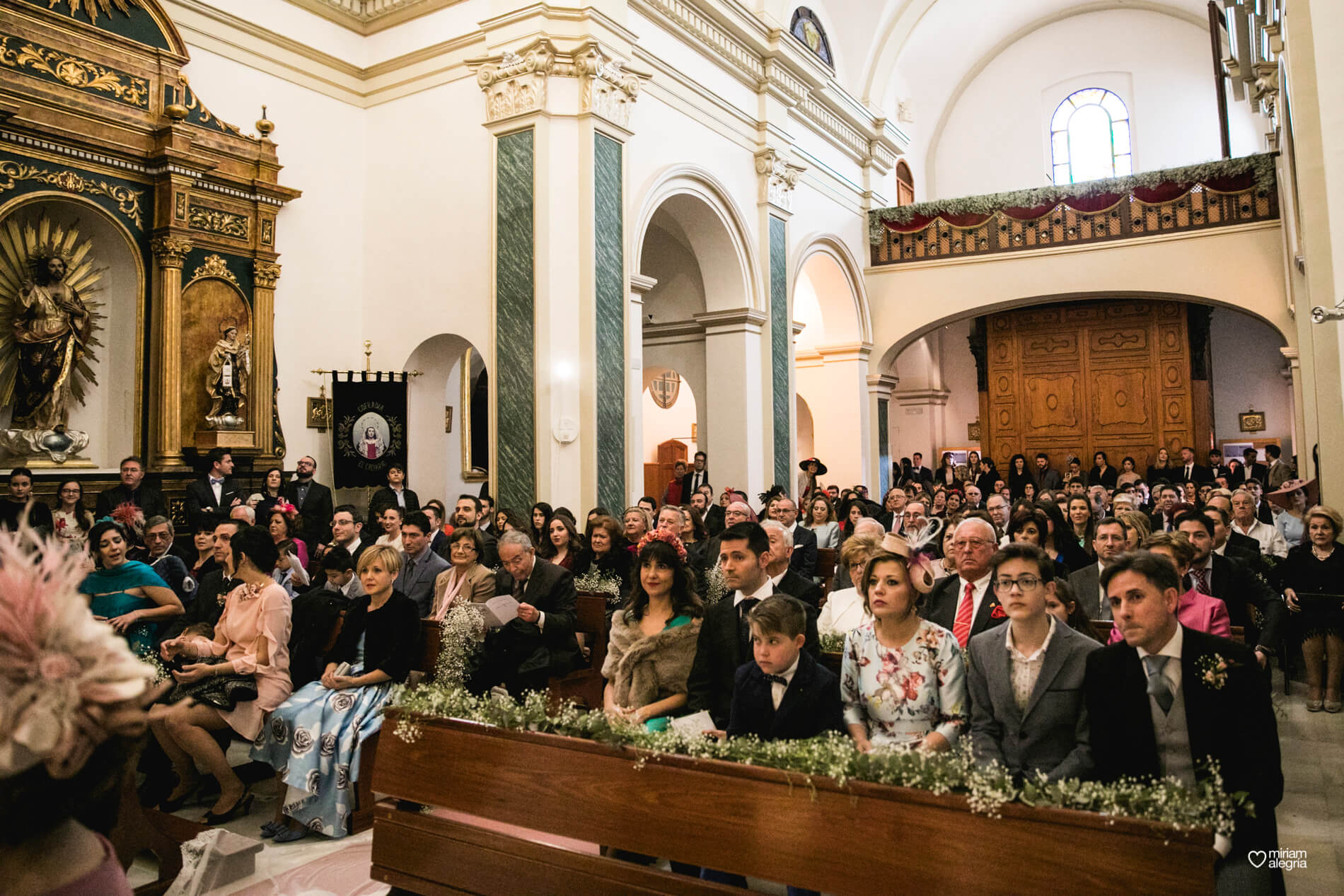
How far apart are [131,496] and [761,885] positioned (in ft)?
21.2

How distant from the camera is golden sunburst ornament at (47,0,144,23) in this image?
801 cm

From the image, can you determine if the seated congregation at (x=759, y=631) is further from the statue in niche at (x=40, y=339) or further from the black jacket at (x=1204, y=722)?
the statue in niche at (x=40, y=339)

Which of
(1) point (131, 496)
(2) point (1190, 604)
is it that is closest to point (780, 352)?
(1) point (131, 496)

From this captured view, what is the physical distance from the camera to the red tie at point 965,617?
12.4 feet

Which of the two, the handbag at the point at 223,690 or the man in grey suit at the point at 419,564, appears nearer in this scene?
the handbag at the point at 223,690

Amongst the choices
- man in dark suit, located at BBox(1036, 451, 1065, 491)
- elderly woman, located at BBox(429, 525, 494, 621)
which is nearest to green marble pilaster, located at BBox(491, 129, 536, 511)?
elderly woman, located at BBox(429, 525, 494, 621)

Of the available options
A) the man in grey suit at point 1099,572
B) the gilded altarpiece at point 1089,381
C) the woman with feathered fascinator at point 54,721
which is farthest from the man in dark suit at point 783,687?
the gilded altarpiece at point 1089,381

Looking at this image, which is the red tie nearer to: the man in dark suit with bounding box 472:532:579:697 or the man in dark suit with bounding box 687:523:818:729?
the man in dark suit with bounding box 687:523:818:729

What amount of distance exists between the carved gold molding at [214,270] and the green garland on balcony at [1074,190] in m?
10.1

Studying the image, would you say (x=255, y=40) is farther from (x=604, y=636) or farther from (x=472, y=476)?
(x=604, y=636)

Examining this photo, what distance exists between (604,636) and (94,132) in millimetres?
6674

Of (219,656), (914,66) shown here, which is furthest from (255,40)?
(914,66)

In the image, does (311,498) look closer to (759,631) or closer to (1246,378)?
(759,631)

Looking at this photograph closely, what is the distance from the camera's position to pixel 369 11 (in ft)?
33.9
